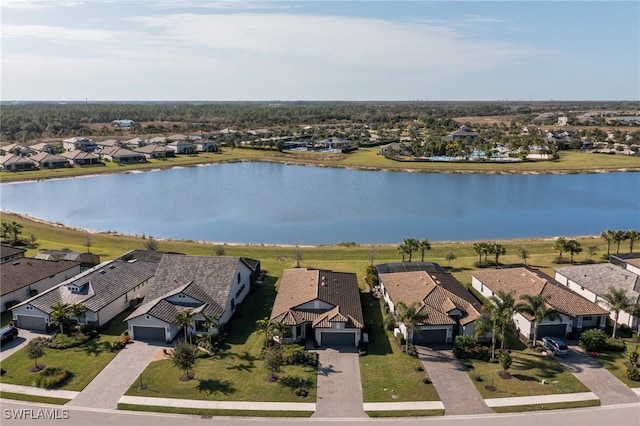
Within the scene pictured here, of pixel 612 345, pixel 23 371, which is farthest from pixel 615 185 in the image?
pixel 23 371

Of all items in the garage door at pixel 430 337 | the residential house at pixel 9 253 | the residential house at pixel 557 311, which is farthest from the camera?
the residential house at pixel 9 253

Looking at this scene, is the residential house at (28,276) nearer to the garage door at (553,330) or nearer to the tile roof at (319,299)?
the tile roof at (319,299)

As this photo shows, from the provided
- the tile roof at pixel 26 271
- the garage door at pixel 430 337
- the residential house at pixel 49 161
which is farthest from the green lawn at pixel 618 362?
the residential house at pixel 49 161

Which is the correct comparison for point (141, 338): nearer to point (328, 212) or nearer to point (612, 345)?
point (612, 345)

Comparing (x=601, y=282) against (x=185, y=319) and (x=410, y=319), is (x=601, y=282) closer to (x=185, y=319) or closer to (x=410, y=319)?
(x=410, y=319)

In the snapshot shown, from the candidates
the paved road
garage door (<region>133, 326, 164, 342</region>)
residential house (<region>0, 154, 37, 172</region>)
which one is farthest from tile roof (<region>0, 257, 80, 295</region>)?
residential house (<region>0, 154, 37, 172</region>)

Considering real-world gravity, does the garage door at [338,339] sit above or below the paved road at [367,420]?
above
